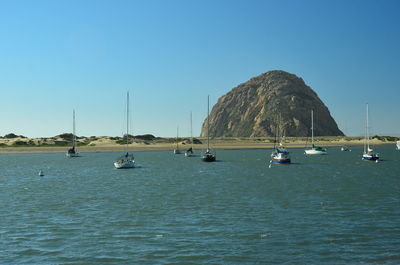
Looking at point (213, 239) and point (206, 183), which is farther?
point (206, 183)

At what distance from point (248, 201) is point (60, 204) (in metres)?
15.7

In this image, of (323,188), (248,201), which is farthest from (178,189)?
(323,188)

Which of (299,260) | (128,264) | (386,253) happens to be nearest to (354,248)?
(386,253)

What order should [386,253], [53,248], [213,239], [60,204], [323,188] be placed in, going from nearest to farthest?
[386,253], [53,248], [213,239], [60,204], [323,188]

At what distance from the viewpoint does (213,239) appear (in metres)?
23.8

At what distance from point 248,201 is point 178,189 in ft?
39.7

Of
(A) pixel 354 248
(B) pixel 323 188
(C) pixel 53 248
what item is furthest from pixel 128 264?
(B) pixel 323 188

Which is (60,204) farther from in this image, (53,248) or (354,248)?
(354,248)

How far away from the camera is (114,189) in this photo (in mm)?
48906

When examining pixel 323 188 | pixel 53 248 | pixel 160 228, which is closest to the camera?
pixel 53 248

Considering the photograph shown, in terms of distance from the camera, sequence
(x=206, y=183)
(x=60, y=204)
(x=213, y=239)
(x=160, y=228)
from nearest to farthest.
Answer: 1. (x=213, y=239)
2. (x=160, y=228)
3. (x=60, y=204)
4. (x=206, y=183)

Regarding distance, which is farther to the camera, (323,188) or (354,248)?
(323,188)

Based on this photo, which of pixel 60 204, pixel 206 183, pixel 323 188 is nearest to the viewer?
pixel 60 204

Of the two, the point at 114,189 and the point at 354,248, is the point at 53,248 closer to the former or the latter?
the point at 354,248
